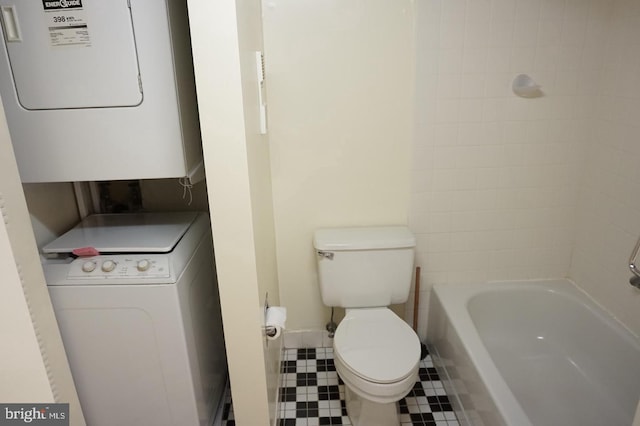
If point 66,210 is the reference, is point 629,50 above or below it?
above

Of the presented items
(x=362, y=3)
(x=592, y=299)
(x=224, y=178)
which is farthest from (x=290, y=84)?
(x=592, y=299)

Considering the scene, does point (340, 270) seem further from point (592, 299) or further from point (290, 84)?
point (592, 299)

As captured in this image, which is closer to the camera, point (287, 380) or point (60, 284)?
point (60, 284)

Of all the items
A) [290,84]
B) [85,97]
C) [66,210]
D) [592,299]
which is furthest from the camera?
Result: [592,299]

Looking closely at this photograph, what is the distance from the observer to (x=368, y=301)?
1976 millimetres

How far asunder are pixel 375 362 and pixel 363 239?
0.55 m

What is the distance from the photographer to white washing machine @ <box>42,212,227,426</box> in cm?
139

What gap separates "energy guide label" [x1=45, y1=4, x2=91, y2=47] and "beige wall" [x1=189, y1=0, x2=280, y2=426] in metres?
0.43

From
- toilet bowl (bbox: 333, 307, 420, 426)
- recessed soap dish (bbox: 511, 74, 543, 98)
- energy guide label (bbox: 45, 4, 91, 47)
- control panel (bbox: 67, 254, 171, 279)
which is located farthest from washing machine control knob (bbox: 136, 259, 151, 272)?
recessed soap dish (bbox: 511, 74, 543, 98)

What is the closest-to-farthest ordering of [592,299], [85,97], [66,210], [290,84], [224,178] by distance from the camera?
[224,178] → [85,97] → [66,210] → [290,84] → [592,299]

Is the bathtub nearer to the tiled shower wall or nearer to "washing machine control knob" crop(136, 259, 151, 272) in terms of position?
the tiled shower wall

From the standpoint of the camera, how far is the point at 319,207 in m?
2.04

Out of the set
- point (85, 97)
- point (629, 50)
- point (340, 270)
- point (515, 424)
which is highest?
point (629, 50)

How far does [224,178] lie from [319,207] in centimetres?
89
